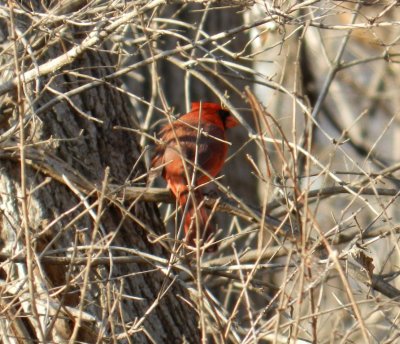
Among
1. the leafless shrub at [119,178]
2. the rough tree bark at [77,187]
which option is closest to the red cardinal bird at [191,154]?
the leafless shrub at [119,178]

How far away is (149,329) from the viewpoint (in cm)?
439

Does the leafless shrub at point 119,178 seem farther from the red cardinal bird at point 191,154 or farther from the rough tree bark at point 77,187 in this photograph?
the red cardinal bird at point 191,154

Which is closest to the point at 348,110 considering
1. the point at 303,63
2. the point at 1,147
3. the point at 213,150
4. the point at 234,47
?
the point at 303,63

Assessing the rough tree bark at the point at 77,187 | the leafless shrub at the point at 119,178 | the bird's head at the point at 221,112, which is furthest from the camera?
the bird's head at the point at 221,112

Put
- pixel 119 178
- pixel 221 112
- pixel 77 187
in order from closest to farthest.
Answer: pixel 77 187 → pixel 119 178 → pixel 221 112

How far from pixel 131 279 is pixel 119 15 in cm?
134

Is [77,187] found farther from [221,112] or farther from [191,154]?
[221,112]

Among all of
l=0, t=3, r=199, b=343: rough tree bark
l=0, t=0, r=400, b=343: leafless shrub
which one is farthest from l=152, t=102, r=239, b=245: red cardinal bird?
l=0, t=3, r=199, b=343: rough tree bark

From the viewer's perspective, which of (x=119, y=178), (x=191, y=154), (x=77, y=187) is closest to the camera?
(x=77, y=187)

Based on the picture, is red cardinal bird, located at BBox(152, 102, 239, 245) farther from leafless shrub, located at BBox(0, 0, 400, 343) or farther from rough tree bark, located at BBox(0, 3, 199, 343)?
rough tree bark, located at BBox(0, 3, 199, 343)

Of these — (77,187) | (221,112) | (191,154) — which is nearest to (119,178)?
(77,187)

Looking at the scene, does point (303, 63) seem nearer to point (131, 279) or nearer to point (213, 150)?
point (213, 150)

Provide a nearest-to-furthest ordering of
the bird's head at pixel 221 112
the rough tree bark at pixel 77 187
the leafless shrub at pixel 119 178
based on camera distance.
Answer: the leafless shrub at pixel 119 178
the rough tree bark at pixel 77 187
the bird's head at pixel 221 112

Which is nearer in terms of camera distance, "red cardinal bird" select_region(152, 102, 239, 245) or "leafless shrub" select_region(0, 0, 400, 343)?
"leafless shrub" select_region(0, 0, 400, 343)
